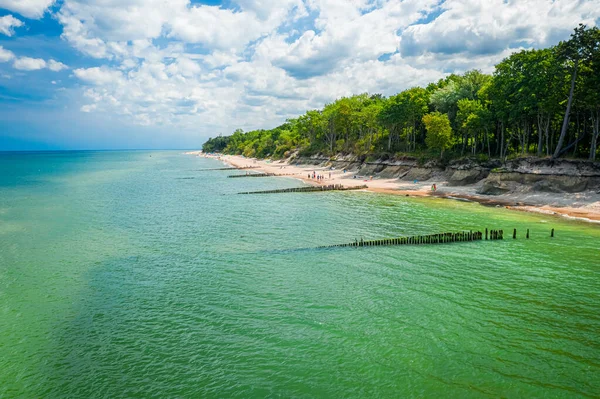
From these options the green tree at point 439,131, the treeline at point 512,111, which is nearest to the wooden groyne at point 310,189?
the green tree at point 439,131

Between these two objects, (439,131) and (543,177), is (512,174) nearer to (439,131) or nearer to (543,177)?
(543,177)

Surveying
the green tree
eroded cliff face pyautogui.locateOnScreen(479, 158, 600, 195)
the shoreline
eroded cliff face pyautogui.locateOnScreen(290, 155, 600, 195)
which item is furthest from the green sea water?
the green tree

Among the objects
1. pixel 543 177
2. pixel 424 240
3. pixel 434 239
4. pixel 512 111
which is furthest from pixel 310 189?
pixel 434 239

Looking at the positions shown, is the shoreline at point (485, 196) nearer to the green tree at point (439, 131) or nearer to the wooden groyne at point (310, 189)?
the wooden groyne at point (310, 189)

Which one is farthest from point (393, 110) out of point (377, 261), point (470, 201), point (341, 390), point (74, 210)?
point (341, 390)

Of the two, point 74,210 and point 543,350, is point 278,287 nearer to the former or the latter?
point 543,350

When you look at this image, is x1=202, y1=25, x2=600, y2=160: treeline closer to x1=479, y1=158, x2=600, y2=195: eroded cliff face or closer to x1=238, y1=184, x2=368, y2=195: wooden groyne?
x1=479, y1=158, x2=600, y2=195: eroded cliff face
